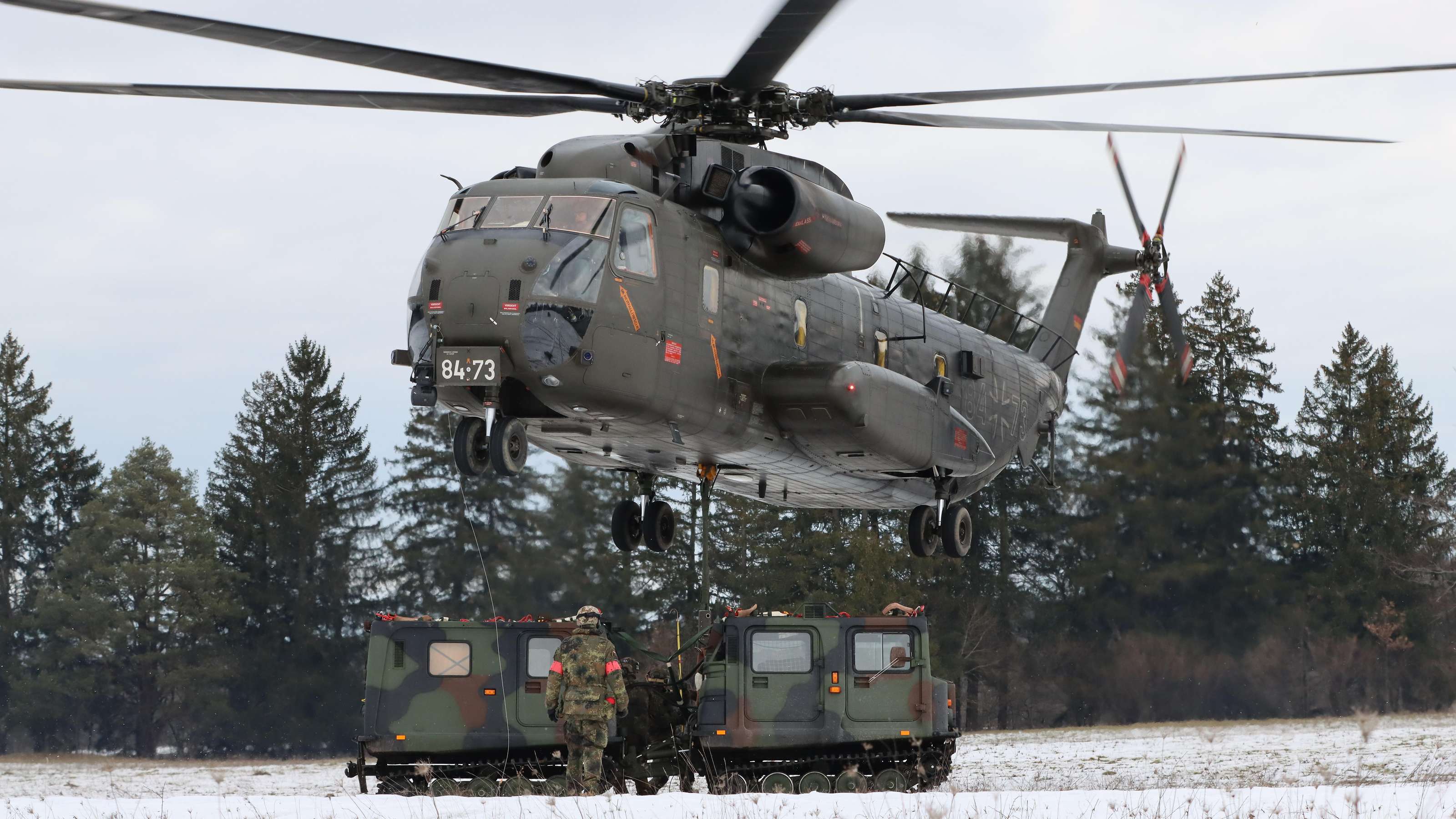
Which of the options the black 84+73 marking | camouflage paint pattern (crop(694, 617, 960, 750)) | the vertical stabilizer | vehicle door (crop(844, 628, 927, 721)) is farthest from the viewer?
the vertical stabilizer

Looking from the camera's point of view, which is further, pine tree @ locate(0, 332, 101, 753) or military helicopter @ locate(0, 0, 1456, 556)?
pine tree @ locate(0, 332, 101, 753)

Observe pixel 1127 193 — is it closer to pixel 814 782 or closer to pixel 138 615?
pixel 814 782

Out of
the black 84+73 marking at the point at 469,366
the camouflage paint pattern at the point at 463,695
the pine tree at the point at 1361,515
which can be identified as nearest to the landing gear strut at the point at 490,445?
the black 84+73 marking at the point at 469,366

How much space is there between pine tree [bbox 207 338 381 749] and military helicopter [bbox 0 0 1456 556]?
25.4 m

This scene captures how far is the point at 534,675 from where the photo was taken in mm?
15797

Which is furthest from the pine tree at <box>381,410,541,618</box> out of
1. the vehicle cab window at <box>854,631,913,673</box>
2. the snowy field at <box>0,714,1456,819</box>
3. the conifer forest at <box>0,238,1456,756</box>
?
the vehicle cab window at <box>854,631,913,673</box>

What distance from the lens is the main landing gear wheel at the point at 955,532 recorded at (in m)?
20.2

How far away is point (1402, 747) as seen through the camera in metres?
20.0

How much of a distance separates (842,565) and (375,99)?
23536 millimetres

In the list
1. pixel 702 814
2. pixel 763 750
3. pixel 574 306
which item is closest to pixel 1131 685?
pixel 763 750

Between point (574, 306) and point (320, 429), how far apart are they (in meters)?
32.6

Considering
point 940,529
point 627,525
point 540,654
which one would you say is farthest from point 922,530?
point 540,654

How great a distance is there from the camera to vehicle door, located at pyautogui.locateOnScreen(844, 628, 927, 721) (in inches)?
598

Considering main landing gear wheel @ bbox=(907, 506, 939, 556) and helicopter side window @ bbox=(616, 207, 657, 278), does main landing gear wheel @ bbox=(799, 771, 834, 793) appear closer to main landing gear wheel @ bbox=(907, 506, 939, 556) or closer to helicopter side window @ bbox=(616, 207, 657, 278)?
helicopter side window @ bbox=(616, 207, 657, 278)
